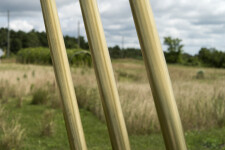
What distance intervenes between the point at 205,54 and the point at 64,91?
129 ft

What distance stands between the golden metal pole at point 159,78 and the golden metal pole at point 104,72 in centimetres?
19

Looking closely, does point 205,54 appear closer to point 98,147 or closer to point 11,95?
point 11,95

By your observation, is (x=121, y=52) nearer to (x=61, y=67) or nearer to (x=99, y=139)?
(x=99, y=139)

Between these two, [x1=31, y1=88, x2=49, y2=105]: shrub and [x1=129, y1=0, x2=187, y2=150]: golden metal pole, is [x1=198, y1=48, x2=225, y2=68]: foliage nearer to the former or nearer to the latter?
[x1=31, y1=88, x2=49, y2=105]: shrub

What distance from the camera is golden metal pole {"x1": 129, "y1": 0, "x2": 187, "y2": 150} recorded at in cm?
77

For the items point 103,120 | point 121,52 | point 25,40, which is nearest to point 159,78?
point 103,120

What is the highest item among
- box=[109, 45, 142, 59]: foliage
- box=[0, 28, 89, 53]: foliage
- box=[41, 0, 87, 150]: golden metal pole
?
box=[0, 28, 89, 53]: foliage

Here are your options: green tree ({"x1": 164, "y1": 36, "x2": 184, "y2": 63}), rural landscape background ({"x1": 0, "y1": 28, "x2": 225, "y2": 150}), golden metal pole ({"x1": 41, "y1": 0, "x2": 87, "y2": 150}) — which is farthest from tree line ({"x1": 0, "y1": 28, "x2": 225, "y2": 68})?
golden metal pole ({"x1": 41, "y1": 0, "x2": 87, "y2": 150})

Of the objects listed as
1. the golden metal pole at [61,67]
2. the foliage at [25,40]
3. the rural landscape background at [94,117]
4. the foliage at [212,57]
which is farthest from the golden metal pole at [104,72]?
the foliage at [25,40]

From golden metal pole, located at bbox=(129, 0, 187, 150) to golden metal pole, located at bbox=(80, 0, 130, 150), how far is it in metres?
0.19

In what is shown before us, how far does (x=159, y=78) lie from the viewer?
0.77 m

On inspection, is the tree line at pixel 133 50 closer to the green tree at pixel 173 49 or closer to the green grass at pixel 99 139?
the green tree at pixel 173 49

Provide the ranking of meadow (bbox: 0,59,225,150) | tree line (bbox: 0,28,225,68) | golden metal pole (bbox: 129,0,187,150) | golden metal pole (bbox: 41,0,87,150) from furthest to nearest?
tree line (bbox: 0,28,225,68) < meadow (bbox: 0,59,225,150) < golden metal pole (bbox: 41,0,87,150) < golden metal pole (bbox: 129,0,187,150)

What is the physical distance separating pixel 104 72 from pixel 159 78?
0.23m
